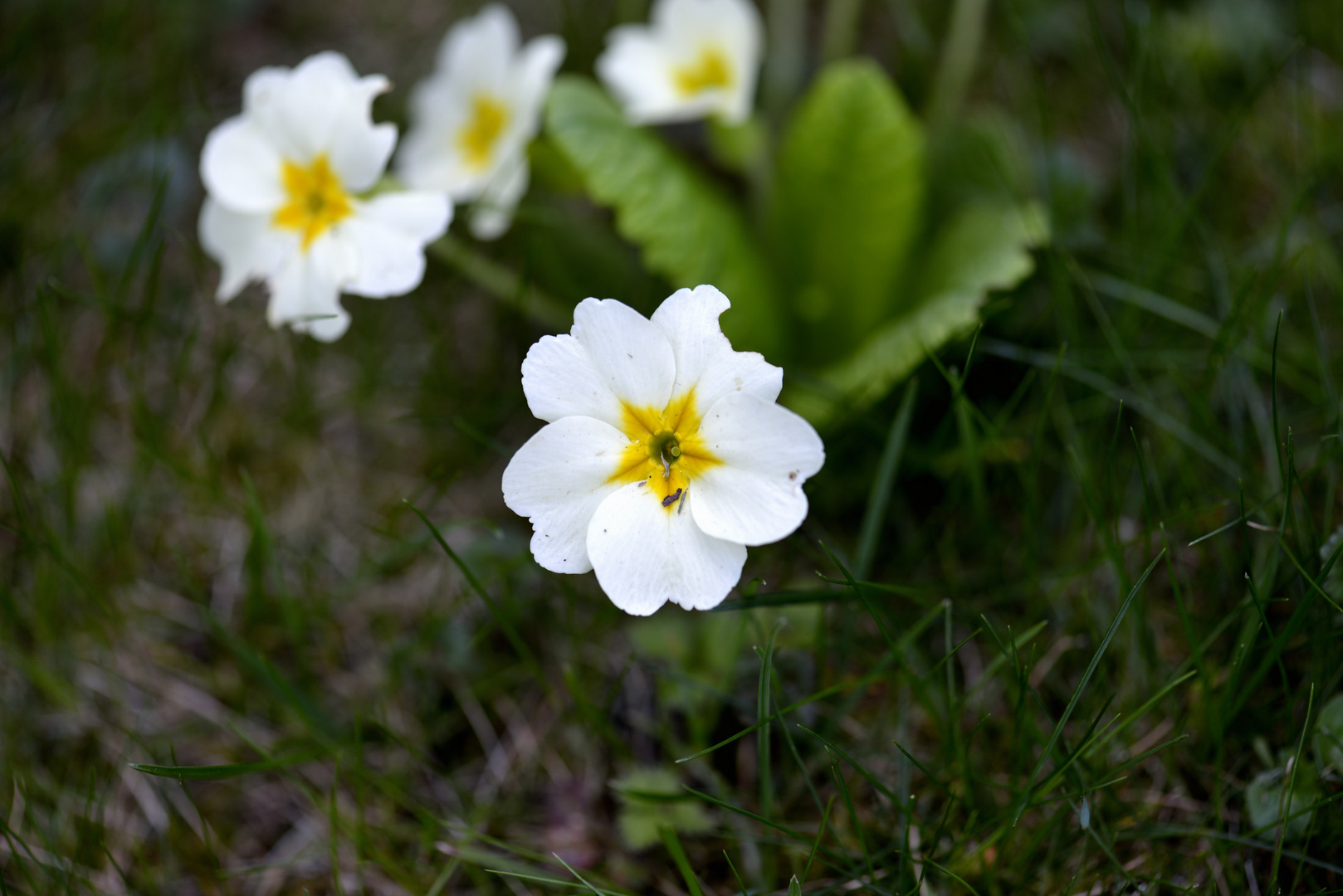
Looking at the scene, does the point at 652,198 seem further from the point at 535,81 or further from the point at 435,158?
the point at 435,158

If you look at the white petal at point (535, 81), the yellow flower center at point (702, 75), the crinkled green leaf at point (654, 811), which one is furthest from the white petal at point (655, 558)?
the yellow flower center at point (702, 75)

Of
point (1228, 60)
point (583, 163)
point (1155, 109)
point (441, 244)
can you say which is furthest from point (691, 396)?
point (1228, 60)

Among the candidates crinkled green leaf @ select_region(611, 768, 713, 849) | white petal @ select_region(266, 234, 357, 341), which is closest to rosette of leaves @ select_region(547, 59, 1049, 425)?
white petal @ select_region(266, 234, 357, 341)

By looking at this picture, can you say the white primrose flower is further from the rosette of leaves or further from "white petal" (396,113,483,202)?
"white petal" (396,113,483,202)

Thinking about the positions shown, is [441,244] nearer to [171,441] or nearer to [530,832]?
[171,441]

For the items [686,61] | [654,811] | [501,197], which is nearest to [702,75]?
[686,61]

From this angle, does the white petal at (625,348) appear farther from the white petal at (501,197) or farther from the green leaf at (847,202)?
the green leaf at (847,202)

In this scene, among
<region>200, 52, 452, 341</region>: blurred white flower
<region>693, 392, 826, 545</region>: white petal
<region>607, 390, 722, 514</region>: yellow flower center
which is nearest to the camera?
<region>693, 392, 826, 545</region>: white petal

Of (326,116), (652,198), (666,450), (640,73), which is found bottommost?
(666,450)
